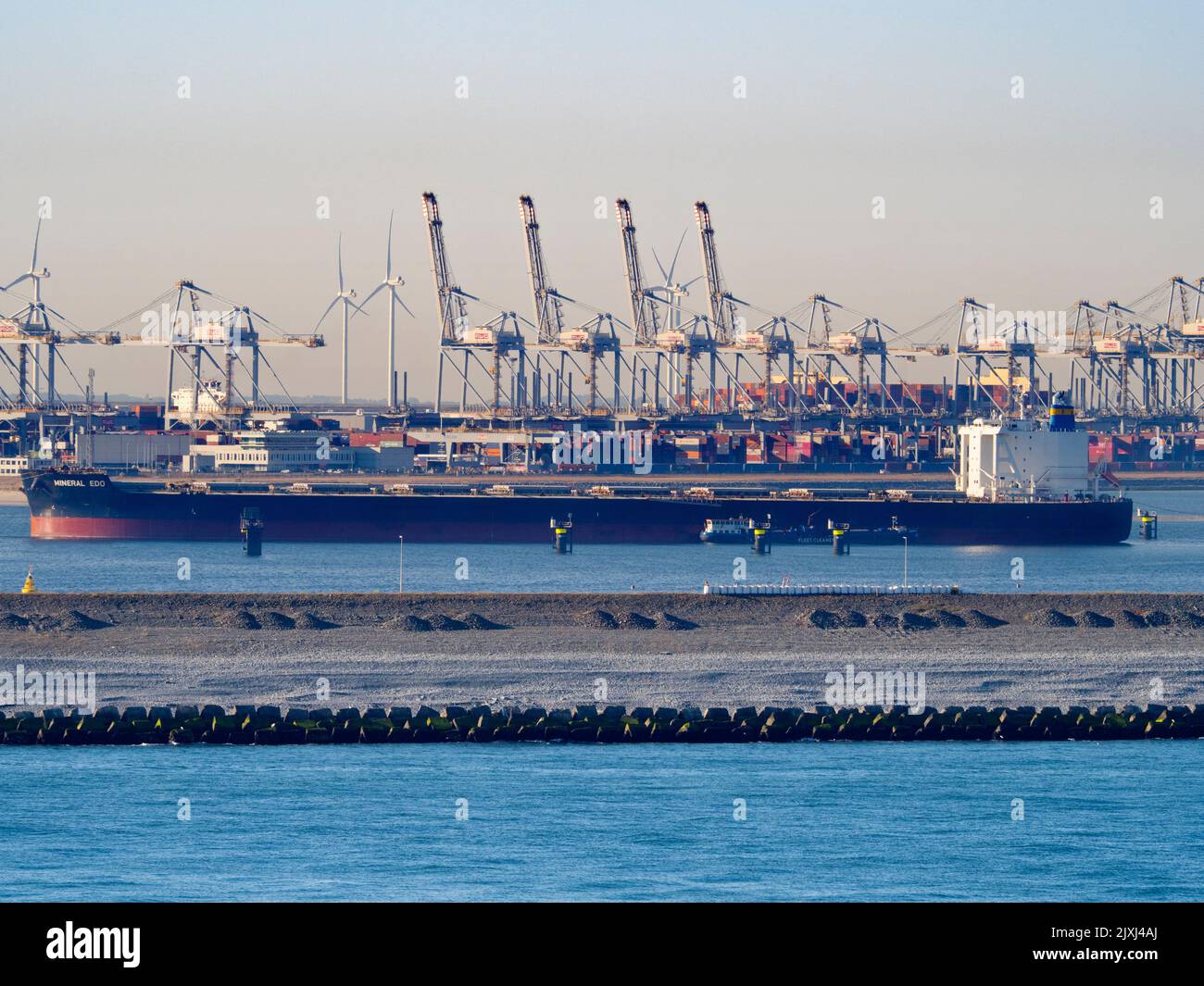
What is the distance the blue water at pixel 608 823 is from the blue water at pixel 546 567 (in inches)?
1118

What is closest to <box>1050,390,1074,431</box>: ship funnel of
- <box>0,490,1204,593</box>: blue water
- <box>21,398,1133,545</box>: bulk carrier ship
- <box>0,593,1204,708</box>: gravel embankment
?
<box>21,398,1133,545</box>: bulk carrier ship

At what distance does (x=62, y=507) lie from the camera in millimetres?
87438

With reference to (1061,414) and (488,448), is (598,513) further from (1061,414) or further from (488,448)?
(488,448)

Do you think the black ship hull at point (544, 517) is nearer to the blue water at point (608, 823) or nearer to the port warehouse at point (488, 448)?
the blue water at point (608, 823)

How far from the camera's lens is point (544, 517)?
84438 mm

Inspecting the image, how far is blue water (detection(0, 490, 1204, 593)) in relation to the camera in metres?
59.4

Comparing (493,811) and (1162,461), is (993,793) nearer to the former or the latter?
(493,811)

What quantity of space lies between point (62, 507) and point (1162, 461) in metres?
121

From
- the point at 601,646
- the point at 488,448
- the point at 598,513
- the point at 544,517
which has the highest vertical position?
the point at 488,448

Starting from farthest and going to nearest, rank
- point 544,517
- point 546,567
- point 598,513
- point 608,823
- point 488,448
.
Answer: point 488,448, point 544,517, point 598,513, point 546,567, point 608,823

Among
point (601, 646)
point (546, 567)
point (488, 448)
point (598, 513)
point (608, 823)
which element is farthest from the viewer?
point (488, 448)

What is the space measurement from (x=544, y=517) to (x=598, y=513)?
278 centimetres

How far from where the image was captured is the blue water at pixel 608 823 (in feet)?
68.3

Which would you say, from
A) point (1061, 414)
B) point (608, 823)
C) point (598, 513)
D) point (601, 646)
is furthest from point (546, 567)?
point (608, 823)
